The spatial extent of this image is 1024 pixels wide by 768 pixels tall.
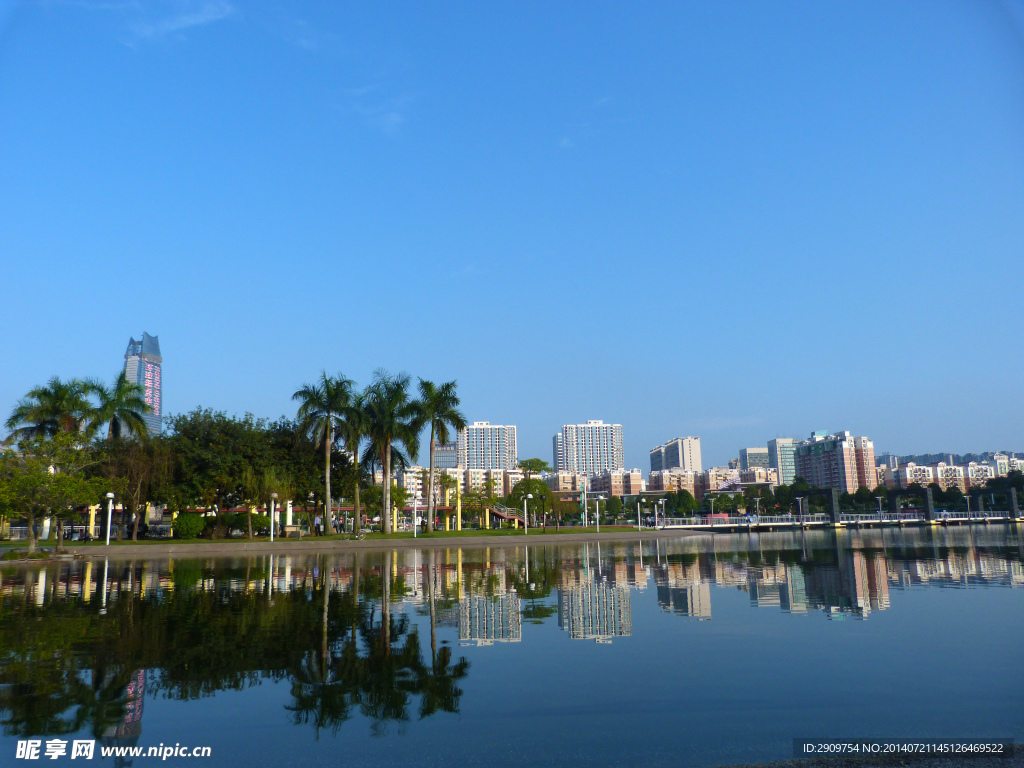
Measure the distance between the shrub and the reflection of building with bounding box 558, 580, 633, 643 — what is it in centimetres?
3617

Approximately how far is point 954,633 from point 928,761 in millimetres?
7460

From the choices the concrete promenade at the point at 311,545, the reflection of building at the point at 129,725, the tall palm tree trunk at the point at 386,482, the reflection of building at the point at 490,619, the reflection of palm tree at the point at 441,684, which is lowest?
the concrete promenade at the point at 311,545

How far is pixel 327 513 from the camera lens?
49.8 m

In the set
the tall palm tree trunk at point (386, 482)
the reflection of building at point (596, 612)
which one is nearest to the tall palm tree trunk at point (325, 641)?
the reflection of building at point (596, 612)

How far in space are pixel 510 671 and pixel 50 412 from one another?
46.7 metres

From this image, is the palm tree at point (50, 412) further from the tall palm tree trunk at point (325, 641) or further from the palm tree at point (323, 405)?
the tall palm tree trunk at point (325, 641)

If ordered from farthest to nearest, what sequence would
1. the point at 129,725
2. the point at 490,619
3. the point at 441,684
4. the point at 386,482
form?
the point at 386,482 → the point at 490,619 → the point at 441,684 → the point at 129,725

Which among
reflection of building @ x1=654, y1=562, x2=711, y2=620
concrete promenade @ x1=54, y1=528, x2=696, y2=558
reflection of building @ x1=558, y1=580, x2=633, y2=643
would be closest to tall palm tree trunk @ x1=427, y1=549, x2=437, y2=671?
reflection of building @ x1=558, y1=580, x2=633, y2=643

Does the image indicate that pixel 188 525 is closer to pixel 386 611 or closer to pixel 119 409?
pixel 119 409

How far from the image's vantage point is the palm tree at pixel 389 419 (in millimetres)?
53250

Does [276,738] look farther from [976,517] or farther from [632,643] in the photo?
[976,517]

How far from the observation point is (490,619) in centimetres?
1379

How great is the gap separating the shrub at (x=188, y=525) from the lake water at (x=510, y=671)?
2959 centimetres

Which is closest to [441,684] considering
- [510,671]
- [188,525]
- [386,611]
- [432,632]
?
[510,671]
